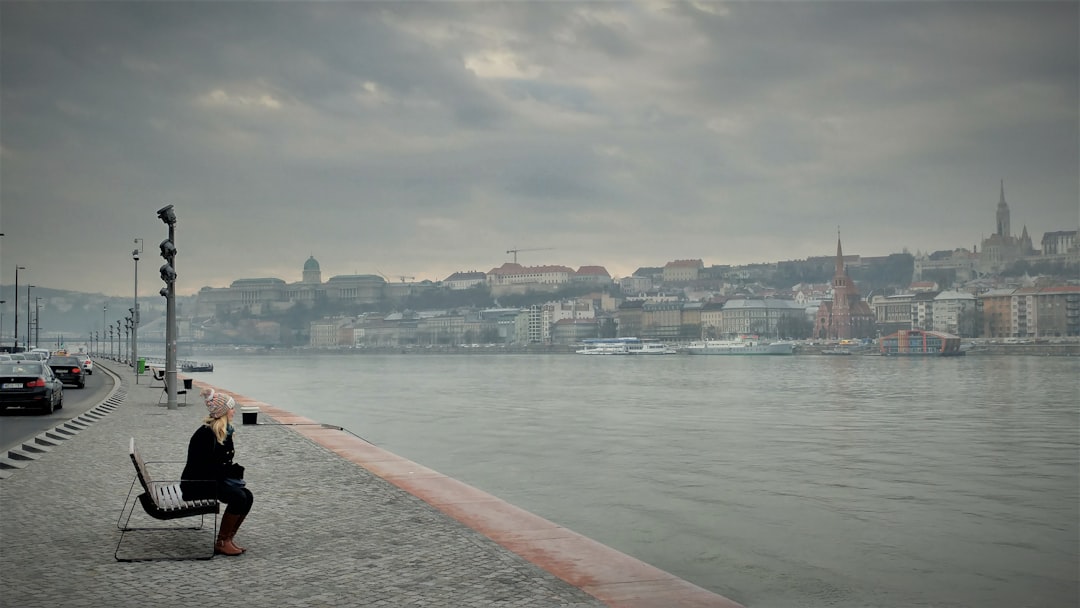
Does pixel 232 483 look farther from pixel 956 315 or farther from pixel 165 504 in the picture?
pixel 956 315

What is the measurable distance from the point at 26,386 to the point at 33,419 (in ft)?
4.57

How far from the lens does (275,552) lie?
9.32 m

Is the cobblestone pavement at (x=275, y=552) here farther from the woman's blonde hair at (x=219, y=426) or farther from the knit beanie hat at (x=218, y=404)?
the knit beanie hat at (x=218, y=404)

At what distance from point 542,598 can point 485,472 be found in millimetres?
12987

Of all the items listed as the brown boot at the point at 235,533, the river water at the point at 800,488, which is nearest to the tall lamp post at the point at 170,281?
the river water at the point at 800,488

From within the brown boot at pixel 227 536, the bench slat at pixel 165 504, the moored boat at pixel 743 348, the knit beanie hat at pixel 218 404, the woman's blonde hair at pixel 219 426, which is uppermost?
the knit beanie hat at pixel 218 404

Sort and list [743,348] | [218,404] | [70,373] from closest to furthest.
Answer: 1. [218,404]
2. [70,373]
3. [743,348]

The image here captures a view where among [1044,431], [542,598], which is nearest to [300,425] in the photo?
[542,598]

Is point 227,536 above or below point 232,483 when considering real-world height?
below

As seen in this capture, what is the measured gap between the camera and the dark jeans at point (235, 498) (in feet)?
29.1

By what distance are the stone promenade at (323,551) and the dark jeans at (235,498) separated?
18.0 inches

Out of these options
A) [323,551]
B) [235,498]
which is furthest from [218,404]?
[323,551]

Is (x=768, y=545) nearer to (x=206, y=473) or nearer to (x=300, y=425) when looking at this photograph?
(x=206, y=473)

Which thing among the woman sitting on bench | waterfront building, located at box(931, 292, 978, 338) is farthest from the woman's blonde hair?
waterfront building, located at box(931, 292, 978, 338)
